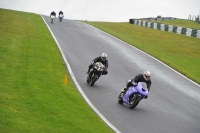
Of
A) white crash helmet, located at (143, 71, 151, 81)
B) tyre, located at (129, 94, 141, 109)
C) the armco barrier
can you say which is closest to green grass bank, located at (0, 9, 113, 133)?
tyre, located at (129, 94, 141, 109)

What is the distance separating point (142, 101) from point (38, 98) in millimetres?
5582

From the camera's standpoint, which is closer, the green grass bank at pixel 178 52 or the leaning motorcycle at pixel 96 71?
the leaning motorcycle at pixel 96 71

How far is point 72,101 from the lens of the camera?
591 inches

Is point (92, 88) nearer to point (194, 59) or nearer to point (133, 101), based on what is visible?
point (133, 101)

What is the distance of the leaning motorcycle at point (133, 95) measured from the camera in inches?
611

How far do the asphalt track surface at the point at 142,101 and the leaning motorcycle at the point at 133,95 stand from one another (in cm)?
25

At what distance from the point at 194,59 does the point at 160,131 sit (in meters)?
21.0

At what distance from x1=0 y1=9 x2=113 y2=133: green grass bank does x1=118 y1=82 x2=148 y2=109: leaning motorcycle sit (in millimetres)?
1827

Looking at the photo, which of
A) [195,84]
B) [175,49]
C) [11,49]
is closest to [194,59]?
[175,49]

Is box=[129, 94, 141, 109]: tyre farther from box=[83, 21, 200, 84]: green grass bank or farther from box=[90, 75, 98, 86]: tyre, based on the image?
box=[83, 21, 200, 84]: green grass bank

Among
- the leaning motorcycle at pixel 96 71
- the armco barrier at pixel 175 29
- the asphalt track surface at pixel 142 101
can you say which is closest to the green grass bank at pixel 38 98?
the asphalt track surface at pixel 142 101

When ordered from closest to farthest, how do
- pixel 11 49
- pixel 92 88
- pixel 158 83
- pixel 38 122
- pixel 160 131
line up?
1. pixel 38 122
2. pixel 160 131
3. pixel 92 88
4. pixel 158 83
5. pixel 11 49

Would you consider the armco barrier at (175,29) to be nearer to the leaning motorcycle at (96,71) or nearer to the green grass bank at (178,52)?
the green grass bank at (178,52)

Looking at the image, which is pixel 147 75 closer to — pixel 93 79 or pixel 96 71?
pixel 96 71
